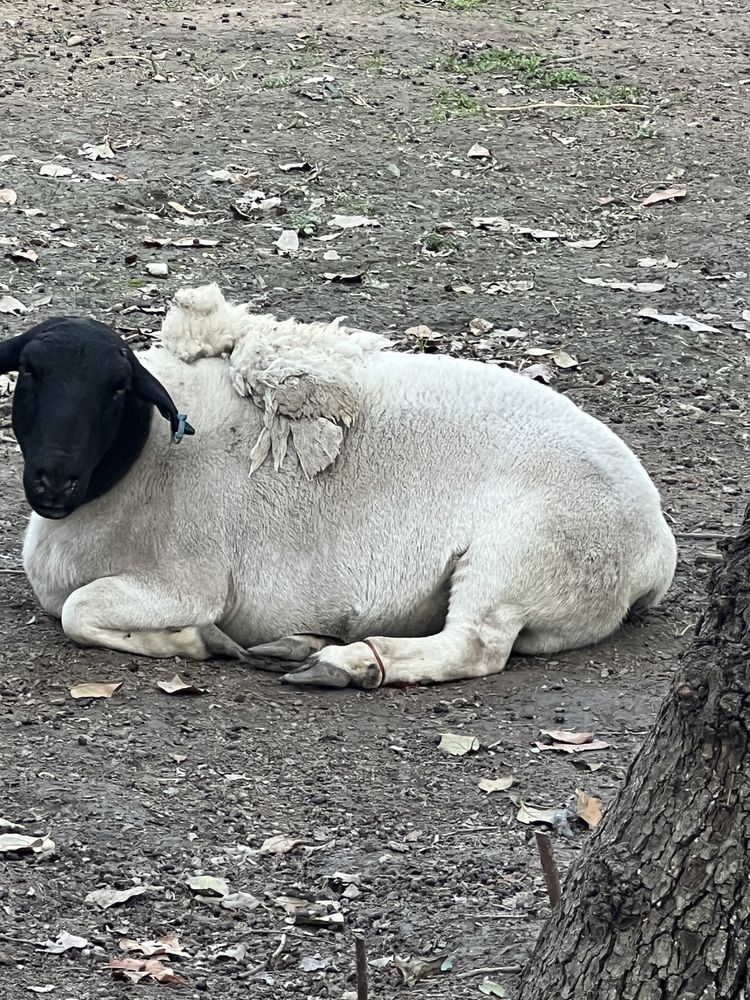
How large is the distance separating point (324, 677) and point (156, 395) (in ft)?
3.90

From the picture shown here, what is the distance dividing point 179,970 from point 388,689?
77.3 inches

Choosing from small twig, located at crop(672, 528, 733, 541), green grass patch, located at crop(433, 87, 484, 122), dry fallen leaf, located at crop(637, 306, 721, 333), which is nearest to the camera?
small twig, located at crop(672, 528, 733, 541)

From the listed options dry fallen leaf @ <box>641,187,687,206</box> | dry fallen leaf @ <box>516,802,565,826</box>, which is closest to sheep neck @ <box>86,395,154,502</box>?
dry fallen leaf @ <box>516,802,565,826</box>

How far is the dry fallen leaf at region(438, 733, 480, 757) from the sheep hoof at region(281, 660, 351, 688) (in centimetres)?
52

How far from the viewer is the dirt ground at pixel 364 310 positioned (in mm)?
4043

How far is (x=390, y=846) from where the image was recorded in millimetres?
4363

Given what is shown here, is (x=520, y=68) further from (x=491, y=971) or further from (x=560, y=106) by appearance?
(x=491, y=971)

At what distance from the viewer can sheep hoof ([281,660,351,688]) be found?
5473 mm

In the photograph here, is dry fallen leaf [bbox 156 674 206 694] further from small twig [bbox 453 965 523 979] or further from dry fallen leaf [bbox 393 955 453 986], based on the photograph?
small twig [bbox 453 965 523 979]

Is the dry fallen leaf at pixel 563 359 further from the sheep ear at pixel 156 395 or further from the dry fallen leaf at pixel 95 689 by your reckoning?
the dry fallen leaf at pixel 95 689

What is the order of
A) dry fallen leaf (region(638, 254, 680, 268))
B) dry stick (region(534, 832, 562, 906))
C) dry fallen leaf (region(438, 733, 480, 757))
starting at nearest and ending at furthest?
dry stick (region(534, 832, 562, 906)) → dry fallen leaf (region(438, 733, 480, 757)) → dry fallen leaf (region(638, 254, 680, 268))

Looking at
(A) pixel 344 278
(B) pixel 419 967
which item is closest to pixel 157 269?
(A) pixel 344 278

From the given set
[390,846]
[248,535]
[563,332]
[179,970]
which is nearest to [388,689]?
[248,535]

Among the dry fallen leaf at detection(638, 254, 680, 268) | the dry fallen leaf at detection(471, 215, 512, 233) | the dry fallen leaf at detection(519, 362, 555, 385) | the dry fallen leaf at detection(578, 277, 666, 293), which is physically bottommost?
the dry fallen leaf at detection(519, 362, 555, 385)
